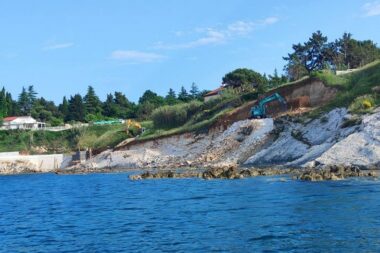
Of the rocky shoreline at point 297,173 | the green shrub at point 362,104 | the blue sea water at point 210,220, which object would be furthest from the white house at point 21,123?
the blue sea water at point 210,220

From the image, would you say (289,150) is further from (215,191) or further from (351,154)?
(215,191)

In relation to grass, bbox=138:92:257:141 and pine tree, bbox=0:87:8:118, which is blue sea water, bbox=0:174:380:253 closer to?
grass, bbox=138:92:257:141

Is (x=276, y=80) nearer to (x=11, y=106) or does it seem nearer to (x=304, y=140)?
(x=304, y=140)

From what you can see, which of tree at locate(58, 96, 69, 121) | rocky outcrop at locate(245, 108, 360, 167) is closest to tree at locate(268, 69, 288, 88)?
rocky outcrop at locate(245, 108, 360, 167)

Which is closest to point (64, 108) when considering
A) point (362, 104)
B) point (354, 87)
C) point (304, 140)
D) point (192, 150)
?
point (192, 150)

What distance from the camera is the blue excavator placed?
217ft

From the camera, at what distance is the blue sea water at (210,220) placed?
684 inches

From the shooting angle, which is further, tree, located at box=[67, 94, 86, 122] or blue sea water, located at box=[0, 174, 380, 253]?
tree, located at box=[67, 94, 86, 122]

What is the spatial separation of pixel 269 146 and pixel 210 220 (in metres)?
35.1

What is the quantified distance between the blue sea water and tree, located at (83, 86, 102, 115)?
102 metres

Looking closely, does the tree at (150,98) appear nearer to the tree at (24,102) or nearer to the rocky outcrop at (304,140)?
the tree at (24,102)

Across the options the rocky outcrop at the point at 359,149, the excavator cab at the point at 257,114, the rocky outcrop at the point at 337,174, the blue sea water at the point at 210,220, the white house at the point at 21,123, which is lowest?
the blue sea water at the point at 210,220

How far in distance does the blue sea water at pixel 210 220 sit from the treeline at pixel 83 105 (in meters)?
94.8

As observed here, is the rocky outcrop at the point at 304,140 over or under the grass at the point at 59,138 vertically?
under
